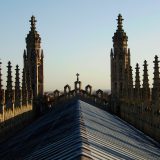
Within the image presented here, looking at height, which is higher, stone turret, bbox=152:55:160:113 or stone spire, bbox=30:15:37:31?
stone spire, bbox=30:15:37:31

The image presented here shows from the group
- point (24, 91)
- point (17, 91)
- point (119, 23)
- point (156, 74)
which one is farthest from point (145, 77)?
point (119, 23)

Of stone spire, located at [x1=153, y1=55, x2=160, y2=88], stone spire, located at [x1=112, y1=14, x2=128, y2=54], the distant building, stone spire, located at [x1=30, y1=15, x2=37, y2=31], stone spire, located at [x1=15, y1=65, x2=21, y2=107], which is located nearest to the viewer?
stone spire, located at [x1=153, y1=55, x2=160, y2=88]

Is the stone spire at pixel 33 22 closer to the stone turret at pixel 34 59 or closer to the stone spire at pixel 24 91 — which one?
the stone turret at pixel 34 59

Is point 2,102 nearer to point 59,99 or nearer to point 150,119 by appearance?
point 150,119

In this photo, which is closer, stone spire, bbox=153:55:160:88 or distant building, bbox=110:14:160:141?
stone spire, bbox=153:55:160:88

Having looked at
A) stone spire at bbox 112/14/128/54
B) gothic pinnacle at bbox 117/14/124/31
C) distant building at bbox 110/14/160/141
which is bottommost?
distant building at bbox 110/14/160/141

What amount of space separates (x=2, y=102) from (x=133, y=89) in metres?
16.4

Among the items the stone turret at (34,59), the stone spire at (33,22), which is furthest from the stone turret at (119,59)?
the stone spire at (33,22)

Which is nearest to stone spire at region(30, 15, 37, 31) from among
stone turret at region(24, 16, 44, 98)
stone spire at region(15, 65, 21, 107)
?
stone turret at region(24, 16, 44, 98)

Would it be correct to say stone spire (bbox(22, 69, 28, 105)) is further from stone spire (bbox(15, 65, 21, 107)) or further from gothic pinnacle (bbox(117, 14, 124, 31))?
gothic pinnacle (bbox(117, 14, 124, 31))

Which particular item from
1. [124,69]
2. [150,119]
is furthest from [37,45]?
[150,119]

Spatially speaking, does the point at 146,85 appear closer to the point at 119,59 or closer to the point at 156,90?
the point at 156,90

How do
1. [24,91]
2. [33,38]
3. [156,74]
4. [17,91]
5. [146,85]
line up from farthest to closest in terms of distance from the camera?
[33,38] → [24,91] → [17,91] → [146,85] → [156,74]

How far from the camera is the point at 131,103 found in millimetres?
46125
